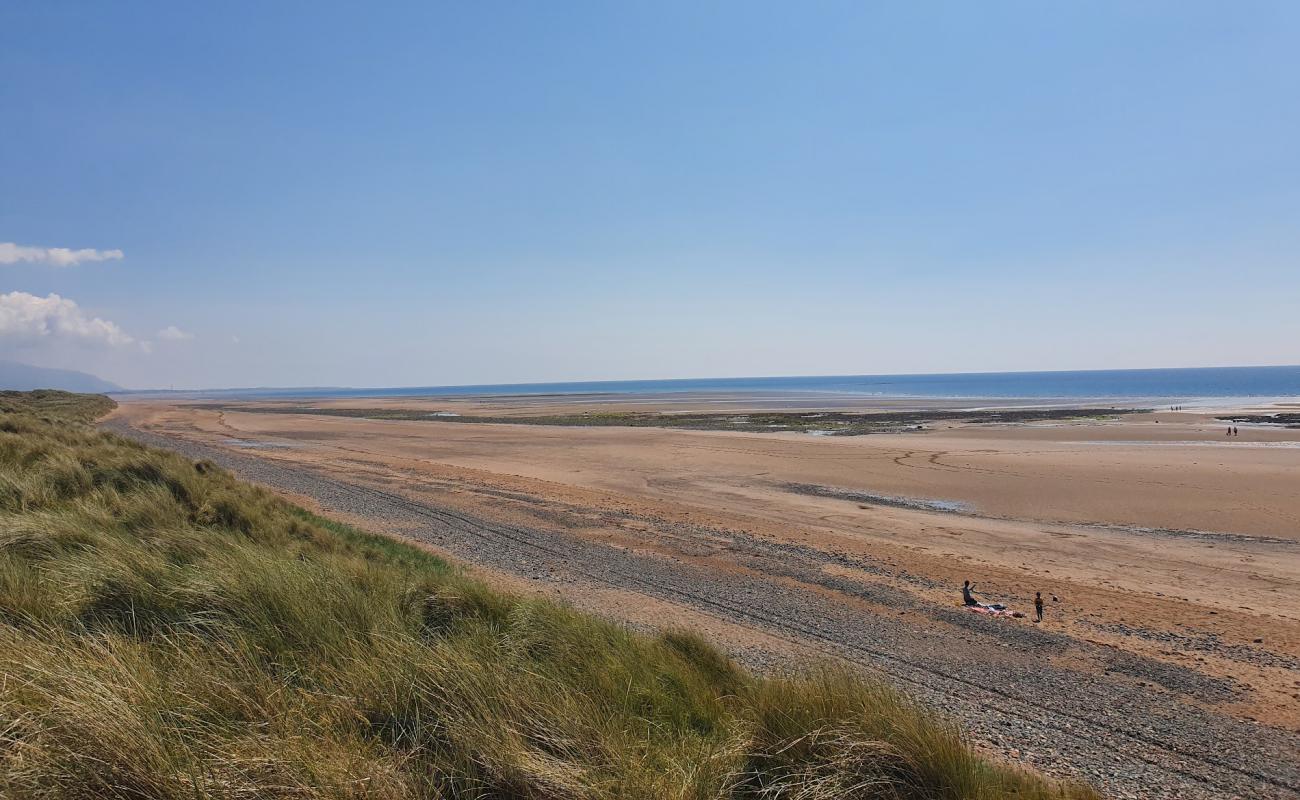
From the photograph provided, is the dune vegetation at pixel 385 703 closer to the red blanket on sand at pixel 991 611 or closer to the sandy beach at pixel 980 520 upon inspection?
the sandy beach at pixel 980 520

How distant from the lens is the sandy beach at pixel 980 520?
980 cm

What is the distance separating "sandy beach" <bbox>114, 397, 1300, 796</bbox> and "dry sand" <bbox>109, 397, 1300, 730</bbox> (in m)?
0.07

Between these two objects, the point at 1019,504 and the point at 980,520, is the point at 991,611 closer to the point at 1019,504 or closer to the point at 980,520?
the point at 980,520

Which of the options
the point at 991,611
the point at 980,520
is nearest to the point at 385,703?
the point at 991,611

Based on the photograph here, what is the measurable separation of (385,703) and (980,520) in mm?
19388

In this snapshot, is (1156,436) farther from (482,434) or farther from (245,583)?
(245,583)

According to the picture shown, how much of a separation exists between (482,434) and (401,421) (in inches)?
824

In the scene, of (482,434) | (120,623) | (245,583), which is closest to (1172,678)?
(245,583)

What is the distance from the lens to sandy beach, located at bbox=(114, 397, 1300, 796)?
9.80 m

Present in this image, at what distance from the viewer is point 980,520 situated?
64.1 ft

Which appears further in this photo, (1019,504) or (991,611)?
(1019,504)

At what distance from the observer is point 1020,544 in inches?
648

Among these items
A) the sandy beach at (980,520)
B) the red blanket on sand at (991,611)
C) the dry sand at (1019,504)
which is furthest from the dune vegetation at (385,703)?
the red blanket on sand at (991,611)

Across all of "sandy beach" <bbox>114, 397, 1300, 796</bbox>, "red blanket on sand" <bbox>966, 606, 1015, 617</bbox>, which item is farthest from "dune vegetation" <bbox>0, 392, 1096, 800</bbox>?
"red blanket on sand" <bbox>966, 606, 1015, 617</bbox>
